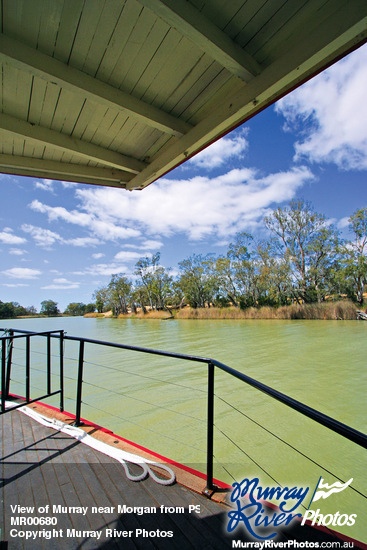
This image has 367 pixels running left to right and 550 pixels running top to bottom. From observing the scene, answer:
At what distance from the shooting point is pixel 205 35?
1006 mm

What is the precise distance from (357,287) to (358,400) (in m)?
19.2

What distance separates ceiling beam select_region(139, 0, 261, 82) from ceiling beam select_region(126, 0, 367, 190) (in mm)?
82

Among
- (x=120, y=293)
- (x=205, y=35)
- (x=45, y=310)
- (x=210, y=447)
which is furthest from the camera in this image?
(x=45, y=310)

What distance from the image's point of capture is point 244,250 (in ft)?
87.9

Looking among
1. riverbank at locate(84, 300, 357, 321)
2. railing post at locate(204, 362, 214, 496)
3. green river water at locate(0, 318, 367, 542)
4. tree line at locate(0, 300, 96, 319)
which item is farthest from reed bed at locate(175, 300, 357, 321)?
tree line at locate(0, 300, 96, 319)

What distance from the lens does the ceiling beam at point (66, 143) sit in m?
1.44

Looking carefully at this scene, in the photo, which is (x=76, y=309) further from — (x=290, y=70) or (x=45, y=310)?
(x=290, y=70)

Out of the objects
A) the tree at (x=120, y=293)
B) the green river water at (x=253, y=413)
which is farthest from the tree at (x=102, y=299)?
the green river water at (x=253, y=413)

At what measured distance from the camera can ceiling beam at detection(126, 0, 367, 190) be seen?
888mm

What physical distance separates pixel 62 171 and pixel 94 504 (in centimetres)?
208

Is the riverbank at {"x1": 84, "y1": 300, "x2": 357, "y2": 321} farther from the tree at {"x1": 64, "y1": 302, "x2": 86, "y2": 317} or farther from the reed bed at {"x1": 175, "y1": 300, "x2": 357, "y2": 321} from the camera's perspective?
the tree at {"x1": 64, "y1": 302, "x2": 86, "y2": 317}

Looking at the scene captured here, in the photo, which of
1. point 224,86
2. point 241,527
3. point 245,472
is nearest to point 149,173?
point 224,86

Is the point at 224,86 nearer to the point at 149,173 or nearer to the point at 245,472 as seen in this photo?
the point at 149,173

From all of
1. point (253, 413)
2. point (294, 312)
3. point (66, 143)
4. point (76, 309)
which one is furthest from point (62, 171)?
point (76, 309)
